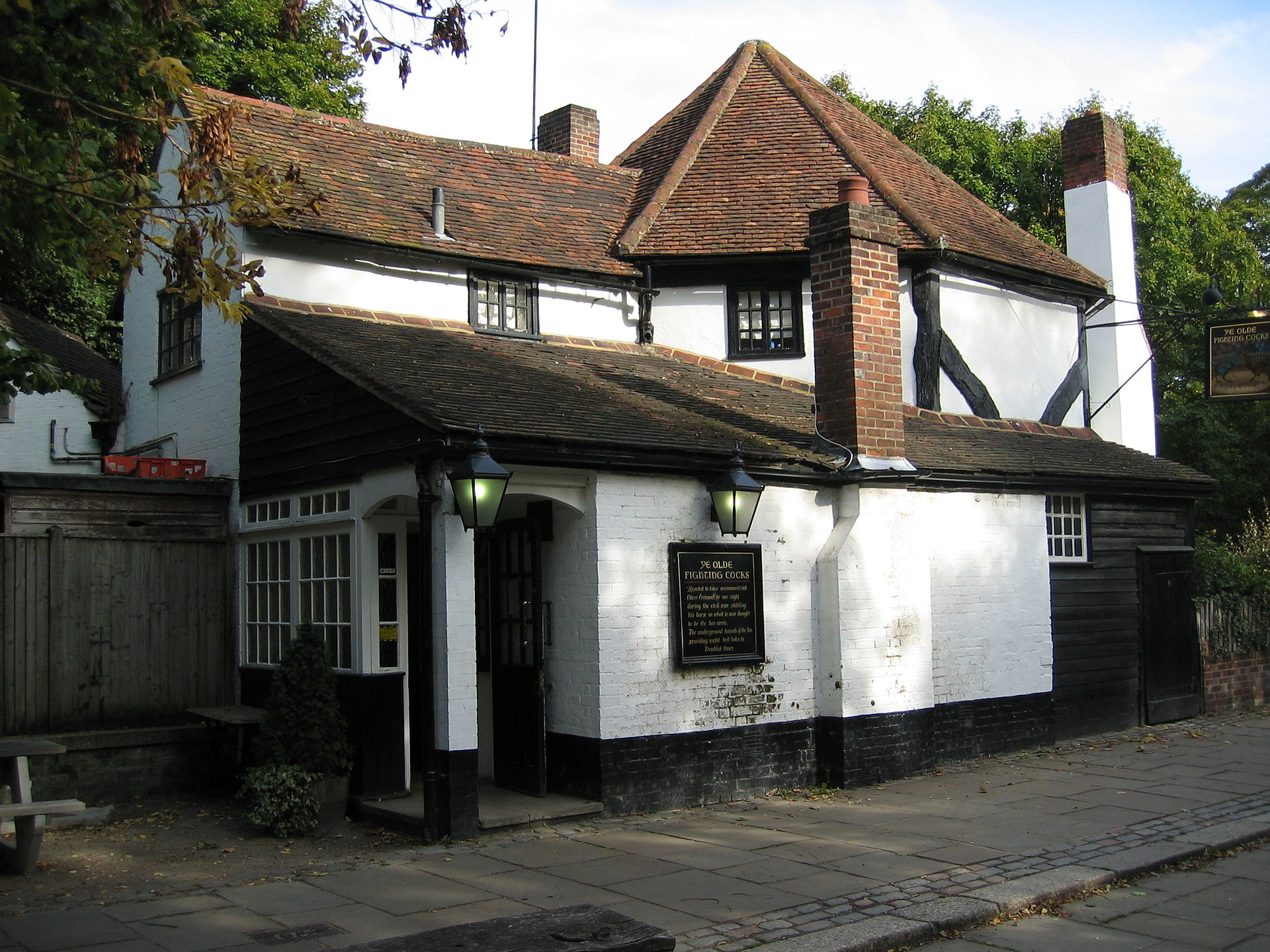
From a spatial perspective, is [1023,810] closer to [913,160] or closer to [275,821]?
[275,821]

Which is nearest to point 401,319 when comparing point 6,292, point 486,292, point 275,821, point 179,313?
point 486,292

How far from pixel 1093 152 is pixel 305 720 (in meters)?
15.0

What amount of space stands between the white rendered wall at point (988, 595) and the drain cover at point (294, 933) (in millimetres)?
6910

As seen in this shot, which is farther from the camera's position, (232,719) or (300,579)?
(300,579)

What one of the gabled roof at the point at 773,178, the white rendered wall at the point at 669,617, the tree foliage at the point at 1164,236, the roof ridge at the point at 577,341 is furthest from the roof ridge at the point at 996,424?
the tree foliage at the point at 1164,236

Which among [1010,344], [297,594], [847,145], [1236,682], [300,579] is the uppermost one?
[847,145]

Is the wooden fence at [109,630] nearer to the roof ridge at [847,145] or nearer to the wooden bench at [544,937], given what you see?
the wooden bench at [544,937]

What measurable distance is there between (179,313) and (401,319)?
108 inches

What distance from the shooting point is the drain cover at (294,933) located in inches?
237

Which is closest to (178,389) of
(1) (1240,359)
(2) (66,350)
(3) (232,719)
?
(3) (232,719)

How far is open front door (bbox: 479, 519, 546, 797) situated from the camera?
9.47m

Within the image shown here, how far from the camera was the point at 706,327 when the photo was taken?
13859 millimetres

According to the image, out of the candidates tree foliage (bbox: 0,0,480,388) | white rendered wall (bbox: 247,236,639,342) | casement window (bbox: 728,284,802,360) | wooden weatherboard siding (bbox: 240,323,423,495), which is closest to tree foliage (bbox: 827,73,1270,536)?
casement window (bbox: 728,284,802,360)

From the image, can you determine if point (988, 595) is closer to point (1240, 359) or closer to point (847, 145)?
point (1240, 359)
